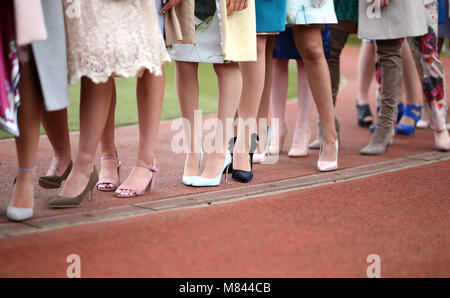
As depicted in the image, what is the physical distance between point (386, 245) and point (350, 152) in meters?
2.49

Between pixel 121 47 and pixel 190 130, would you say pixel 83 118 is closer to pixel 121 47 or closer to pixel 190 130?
pixel 121 47

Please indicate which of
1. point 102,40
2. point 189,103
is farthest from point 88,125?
point 189,103

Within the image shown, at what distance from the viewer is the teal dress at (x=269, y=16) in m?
4.40

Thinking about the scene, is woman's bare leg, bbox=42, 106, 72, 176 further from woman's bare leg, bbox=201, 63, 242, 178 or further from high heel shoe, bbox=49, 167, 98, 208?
woman's bare leg, bbox=201, 63, 242, 178

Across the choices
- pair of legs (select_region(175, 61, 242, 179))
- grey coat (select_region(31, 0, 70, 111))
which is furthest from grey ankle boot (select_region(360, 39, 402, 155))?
grey coat (select_region(31, 0, 70, 111))

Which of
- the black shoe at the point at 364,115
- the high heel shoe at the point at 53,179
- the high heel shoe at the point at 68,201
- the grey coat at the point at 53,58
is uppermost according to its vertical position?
the grey coat at the point at 53,58

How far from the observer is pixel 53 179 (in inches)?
155

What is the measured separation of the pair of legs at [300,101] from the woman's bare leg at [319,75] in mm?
489

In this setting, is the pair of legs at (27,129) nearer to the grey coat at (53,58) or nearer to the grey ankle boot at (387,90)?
the grey coat at (53,58)

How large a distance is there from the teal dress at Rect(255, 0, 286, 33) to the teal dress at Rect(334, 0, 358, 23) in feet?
3.70

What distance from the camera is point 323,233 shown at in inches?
129

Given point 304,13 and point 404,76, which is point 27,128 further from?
A: point 404,76

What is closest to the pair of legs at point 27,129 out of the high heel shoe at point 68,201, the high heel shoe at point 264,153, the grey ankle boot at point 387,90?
the high heel shoe at point 68,201

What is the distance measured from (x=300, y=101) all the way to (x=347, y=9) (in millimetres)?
801
